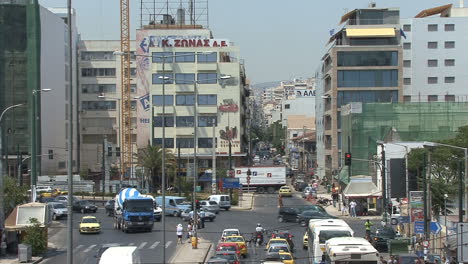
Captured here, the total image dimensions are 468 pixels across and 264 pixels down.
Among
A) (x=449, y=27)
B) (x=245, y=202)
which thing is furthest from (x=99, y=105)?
(x=449, y=27)

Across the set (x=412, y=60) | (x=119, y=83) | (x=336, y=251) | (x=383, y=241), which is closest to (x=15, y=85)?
(x=119, y=83)

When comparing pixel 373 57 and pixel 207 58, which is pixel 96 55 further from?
pixel 373 57

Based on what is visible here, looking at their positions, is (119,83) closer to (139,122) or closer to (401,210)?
(139,122)

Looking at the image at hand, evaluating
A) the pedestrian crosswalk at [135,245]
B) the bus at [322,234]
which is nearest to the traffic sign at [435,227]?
the bus at [322,234]

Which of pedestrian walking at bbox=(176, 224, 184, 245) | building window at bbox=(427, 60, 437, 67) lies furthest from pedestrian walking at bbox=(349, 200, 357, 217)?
building window at bbox=(427, 60, 437, 67)

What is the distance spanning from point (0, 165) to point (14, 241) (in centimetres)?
512

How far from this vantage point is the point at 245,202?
3344 inches

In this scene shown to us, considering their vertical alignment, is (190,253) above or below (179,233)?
below

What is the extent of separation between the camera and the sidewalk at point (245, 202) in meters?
78.3

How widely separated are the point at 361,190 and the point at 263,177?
27.6 meters

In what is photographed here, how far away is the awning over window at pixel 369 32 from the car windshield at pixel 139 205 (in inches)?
2207

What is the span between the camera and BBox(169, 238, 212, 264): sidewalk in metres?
40.5

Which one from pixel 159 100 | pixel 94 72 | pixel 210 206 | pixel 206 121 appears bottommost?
pixel 210 206

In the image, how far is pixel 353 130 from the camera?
90312mm
